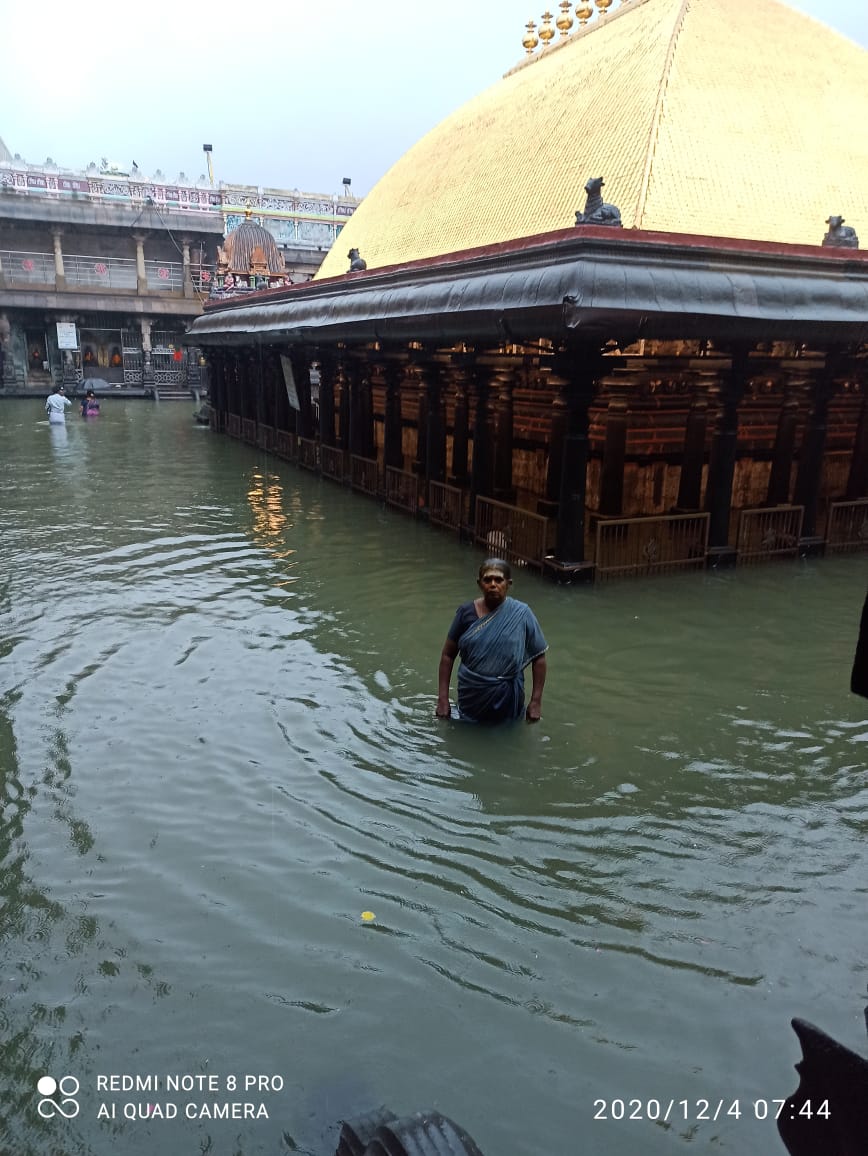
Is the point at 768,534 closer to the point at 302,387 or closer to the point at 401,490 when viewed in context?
the point at 401,490

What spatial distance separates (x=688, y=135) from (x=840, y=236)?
2.76 meters

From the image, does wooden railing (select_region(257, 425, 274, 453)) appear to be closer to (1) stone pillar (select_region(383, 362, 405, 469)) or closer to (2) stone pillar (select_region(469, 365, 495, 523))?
(1) stone pillar (select_region(383, 362, 405, 469))

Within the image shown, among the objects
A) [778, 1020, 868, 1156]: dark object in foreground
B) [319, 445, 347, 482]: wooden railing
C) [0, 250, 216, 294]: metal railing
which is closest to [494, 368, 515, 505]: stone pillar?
[319, 445, 347, 482]: wooden railing

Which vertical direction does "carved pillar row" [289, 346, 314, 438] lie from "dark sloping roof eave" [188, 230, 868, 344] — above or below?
below

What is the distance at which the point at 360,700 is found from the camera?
6.41 metres

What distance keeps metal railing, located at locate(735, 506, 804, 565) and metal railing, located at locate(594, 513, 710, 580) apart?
0.74 m

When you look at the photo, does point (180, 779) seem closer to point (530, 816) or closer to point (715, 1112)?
point (530, 816)

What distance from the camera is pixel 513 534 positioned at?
1068cm

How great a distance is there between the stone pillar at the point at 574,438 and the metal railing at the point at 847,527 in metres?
4.18

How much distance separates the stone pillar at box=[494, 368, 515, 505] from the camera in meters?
12.6

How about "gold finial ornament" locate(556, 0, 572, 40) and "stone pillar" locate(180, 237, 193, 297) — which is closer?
"gold finial ornament" locate(556, 0, 572, 40)

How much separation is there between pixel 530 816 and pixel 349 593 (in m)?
4.97

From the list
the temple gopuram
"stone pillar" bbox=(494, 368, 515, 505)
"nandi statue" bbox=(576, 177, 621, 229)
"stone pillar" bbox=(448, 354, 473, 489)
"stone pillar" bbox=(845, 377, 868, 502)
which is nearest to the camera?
"nandi statue" bbox=(576, 177, 621, 229)

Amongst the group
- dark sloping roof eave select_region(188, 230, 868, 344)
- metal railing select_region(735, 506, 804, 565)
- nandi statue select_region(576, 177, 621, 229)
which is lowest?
metal railing select_region(735, 506, 804, 565)
